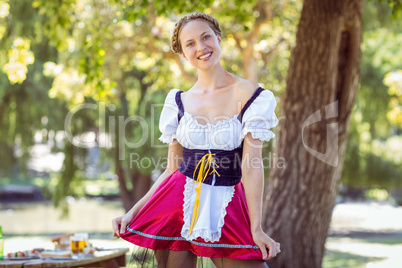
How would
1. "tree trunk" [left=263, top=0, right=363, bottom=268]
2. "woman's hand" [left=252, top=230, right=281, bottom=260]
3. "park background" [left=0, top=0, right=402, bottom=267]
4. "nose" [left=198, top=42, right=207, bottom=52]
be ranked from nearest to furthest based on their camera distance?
"woman's hand" [left=252, top=230, right=281, bottom=260] → "nose" [left=198, top=42, right=207, bottom=52] → "tree trunk" [left=263, top=0, right=363, bottom=268] → "park background" [left=0, top=0, right=402, bottom=267]

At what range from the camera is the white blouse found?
7.01ft

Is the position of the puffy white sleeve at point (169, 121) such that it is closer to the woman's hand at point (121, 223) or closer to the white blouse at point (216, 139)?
the white blouse at point (216, 139)

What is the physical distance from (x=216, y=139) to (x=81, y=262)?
7.42ft

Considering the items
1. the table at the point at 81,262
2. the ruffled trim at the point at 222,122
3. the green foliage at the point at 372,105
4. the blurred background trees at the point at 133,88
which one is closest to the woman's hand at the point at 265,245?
the ruffled trim at the point at 222,122

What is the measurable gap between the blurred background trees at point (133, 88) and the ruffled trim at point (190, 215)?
5651 mm

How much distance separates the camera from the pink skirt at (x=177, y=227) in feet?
6.81

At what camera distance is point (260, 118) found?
2141mm

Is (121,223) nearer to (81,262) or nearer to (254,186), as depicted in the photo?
(254,186)

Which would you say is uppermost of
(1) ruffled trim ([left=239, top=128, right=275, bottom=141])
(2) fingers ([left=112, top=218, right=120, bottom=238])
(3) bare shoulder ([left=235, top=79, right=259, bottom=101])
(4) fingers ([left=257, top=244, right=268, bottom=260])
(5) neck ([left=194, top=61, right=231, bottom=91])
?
(5) neck ([left=194, top=61, right=231, bottom=91])

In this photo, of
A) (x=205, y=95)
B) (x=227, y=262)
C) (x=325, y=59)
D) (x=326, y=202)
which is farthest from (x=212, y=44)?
(x=326, y=202)

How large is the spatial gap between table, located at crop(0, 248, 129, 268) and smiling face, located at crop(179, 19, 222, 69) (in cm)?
231

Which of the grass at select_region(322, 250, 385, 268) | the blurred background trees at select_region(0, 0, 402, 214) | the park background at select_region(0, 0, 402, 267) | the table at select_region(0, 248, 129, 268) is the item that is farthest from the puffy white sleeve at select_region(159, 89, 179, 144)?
the grass at select_region(322, 250, 385, 268)

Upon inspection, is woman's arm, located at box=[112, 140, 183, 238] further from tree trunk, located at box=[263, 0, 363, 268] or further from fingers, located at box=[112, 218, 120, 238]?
tree trunk, located at box=[263, 0, 363, 268]

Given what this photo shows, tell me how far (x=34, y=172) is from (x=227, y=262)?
33.8m
